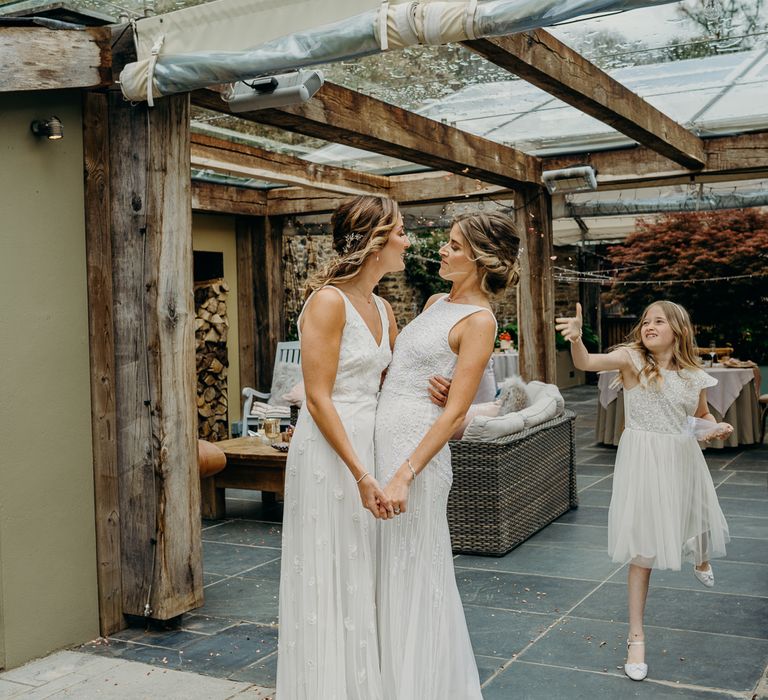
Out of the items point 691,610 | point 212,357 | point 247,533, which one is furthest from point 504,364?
point 691,610

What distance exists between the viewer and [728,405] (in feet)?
28.3

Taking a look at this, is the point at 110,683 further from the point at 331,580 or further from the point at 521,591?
→ the point at 521,591

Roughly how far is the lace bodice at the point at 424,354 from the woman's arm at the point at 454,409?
0.22 feet

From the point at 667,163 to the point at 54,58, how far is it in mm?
5797

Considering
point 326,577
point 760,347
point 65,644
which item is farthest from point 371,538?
point 760,347

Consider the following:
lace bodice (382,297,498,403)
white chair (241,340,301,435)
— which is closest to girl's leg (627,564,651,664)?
lace bodice (382,297,498,403)

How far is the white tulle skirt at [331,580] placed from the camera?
8.89 feet

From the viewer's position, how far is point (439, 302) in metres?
2.92

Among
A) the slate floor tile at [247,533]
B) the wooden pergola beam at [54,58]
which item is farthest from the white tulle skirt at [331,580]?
the slate floor tile at [247,533]

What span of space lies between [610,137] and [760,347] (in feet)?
19.2

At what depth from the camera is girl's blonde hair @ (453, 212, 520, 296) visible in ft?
9.18

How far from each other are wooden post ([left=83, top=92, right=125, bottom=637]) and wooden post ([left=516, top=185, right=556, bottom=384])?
17.1ft

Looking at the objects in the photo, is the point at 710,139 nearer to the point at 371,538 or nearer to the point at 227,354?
the point at 227,354

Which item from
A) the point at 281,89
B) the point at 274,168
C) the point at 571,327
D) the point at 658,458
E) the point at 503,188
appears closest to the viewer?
the point at 571,327
